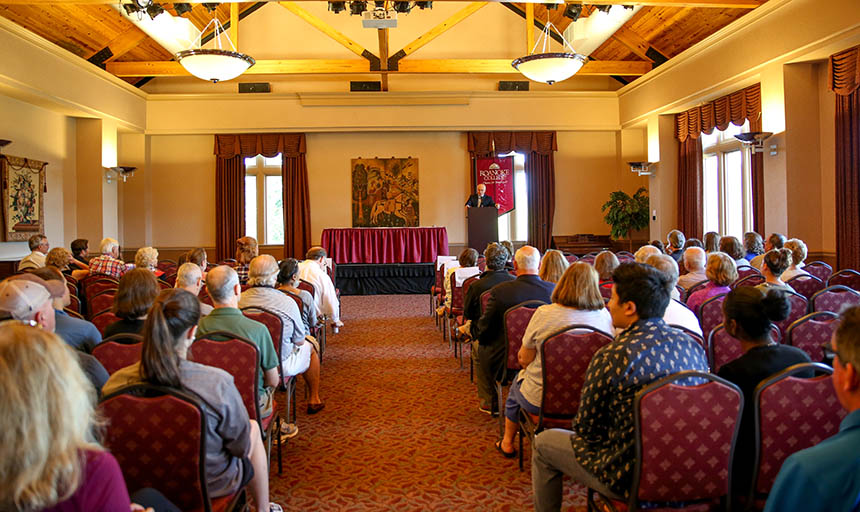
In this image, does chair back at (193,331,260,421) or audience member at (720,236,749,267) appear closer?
chair back at (193,331,260,421)

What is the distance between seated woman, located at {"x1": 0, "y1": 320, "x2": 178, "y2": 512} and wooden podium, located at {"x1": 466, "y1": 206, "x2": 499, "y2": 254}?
10794 millimetres

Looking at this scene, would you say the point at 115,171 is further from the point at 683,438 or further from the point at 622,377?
the point at 683,438

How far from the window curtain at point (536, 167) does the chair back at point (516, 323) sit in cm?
1058

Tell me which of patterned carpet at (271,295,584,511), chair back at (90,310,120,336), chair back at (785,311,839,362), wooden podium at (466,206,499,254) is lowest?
patterned carpet at (271,295,584,511)

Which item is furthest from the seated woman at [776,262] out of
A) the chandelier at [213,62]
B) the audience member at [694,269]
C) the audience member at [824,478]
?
the chandelier at [213,62]

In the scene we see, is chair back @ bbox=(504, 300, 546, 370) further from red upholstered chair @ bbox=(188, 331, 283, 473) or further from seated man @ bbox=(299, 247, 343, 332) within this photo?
seated man @ bbox=(299, 247, 343, 332)

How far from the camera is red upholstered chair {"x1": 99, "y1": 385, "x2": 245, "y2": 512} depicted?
1.87 metres

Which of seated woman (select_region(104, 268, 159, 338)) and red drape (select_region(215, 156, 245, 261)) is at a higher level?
red drape (select_region(215, 156, 245, 261))

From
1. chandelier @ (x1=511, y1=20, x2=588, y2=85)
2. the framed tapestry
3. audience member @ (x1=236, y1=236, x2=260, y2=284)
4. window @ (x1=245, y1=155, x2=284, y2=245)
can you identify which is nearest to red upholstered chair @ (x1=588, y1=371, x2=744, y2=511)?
audience member @ (x1=236, y1=236, x2=260, y2=284)

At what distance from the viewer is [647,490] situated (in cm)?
196

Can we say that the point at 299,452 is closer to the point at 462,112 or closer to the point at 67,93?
the point at 67,93

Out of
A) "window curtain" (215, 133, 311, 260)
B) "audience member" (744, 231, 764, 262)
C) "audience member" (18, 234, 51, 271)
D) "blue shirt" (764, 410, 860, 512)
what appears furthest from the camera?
"window curtain" (215, 133, 311, 260)

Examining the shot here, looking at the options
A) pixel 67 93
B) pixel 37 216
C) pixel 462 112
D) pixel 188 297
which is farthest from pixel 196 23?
pixel 188 297

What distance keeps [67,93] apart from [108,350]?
9557 mm
